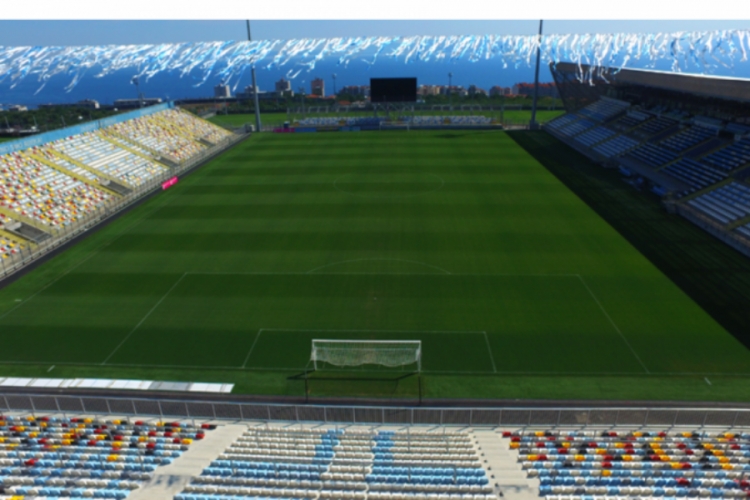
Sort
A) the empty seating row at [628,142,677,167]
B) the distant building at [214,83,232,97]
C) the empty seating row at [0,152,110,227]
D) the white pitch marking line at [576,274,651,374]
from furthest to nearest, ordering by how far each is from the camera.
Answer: the distant building at [214,83,232,97], the empty seating row at [628,142,677,167], the empty seating row at [0,152,110,227], the white pitch marking line at [576,274,651,374]

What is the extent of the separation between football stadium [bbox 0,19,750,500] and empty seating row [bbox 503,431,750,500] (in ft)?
0.20

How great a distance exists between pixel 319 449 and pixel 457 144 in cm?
4139

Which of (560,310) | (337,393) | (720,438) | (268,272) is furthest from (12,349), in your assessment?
(720,438)

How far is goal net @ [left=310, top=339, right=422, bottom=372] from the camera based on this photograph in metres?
15.1

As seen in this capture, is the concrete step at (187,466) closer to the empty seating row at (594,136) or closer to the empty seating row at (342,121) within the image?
the empty seating row at (594,136)

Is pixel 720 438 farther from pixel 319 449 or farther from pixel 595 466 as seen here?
pixel 319 449

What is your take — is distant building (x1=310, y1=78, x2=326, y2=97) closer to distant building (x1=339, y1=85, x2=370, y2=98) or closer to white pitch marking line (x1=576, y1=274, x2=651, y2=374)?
distant building (x1=339, y1=85, x2=370, y2=98)

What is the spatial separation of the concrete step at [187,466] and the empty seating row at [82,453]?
0.20m

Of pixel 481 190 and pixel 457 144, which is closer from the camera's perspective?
pixel 481 190

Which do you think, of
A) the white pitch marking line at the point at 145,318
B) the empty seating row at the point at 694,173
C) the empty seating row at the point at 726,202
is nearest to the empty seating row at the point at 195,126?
the white pitch marking line at the point at 145,318

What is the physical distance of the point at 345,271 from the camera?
21.7 metres

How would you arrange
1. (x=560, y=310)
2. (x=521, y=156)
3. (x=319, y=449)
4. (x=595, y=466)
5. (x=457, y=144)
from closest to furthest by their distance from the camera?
(x=595, y=466) → (x=319, y=449) → (x=560, y=310) → (x=521, y=156) → (x=457, y=144)

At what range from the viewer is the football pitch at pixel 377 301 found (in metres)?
15.2

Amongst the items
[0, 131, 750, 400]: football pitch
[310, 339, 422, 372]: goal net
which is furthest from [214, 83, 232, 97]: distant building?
[310, 339, 422, 372]: goal net
